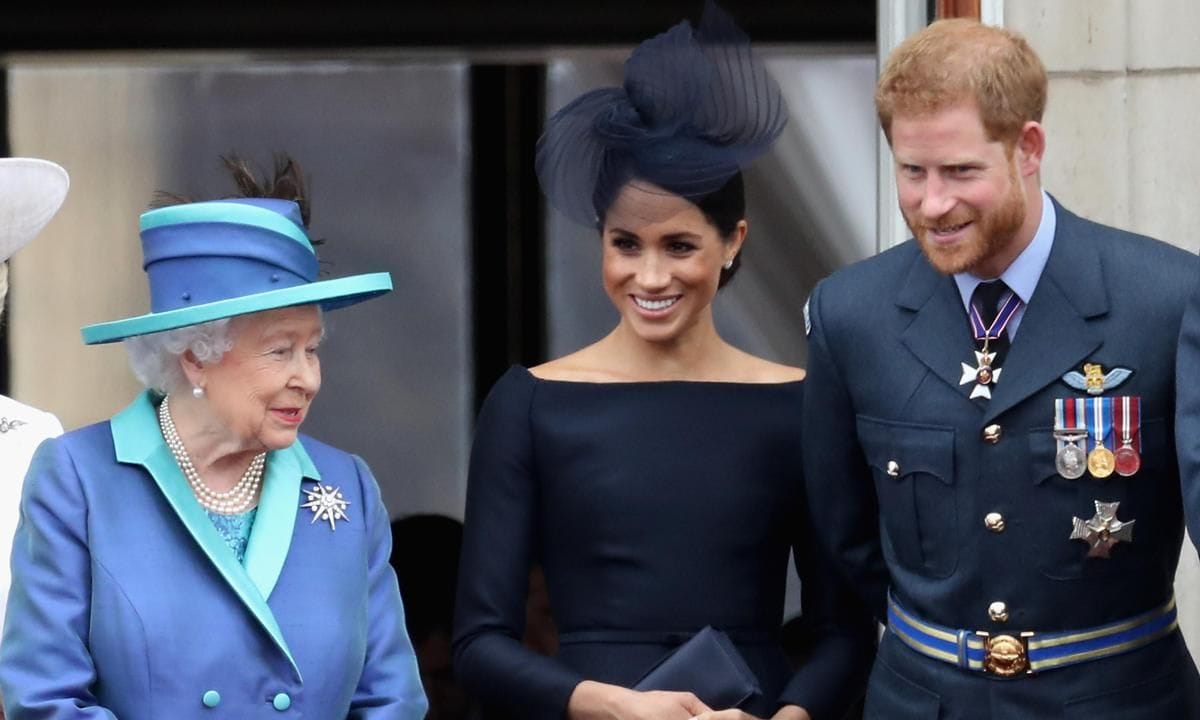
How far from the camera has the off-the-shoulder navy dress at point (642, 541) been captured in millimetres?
4117

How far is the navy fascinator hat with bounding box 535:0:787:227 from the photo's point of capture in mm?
4188

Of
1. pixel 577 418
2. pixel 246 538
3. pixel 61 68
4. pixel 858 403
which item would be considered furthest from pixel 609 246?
pixel 61 68

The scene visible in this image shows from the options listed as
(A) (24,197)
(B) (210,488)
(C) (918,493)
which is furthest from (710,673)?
(A) (24,197)

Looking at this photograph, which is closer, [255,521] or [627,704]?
[255,521]

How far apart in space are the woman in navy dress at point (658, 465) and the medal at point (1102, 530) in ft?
2.16

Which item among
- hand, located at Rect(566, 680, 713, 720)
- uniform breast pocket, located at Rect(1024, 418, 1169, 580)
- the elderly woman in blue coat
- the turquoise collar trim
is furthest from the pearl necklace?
uniform breast pocket, located at Rect(1024, 418, 1169, 580)

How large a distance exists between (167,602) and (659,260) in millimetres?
1093

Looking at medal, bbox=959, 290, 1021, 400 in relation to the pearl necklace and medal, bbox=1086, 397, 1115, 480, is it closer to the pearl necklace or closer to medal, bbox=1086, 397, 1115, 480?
medal, bbox=1086, 397, 1115, 480

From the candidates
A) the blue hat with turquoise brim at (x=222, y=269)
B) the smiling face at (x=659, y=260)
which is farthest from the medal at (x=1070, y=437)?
the blue hat with turquoise brim at (x=222, y=269)

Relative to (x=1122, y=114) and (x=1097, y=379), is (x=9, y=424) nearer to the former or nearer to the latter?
(x=1097, y=379)

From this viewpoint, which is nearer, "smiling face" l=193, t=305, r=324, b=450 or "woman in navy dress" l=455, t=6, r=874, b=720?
"smiling face" l=193, t=305, r=324, b=450

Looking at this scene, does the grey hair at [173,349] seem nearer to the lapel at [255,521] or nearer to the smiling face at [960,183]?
the lapel at [255,521]

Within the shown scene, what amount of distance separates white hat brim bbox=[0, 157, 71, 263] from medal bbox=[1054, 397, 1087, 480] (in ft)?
5.76

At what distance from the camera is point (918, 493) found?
3674 millimetres
